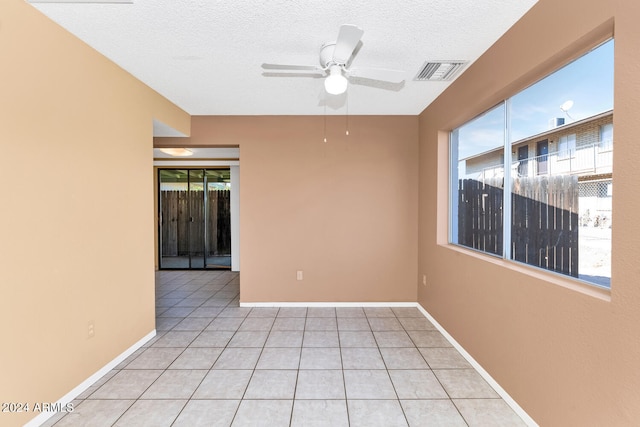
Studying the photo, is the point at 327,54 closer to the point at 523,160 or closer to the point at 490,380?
the point at 523,160

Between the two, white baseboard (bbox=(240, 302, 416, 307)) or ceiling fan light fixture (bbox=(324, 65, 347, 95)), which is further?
white baseboard (bbox=(240, 302, 416, 307))

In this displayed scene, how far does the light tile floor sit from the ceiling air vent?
101 inches

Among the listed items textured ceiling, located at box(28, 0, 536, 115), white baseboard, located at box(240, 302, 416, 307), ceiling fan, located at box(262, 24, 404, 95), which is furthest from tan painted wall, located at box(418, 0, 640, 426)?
white baseboard, located at box(240, 302, 416, 307)

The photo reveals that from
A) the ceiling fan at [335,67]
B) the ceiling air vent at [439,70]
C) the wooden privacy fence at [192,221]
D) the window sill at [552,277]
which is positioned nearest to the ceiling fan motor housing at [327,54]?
the ceiling fan at [335,67]

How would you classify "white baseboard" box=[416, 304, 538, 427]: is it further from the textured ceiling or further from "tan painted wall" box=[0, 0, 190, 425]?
"tan painted wall" box=[0, 0, 190, 425]

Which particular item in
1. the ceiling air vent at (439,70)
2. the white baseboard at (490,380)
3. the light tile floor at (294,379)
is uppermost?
the ceiling air vent at (439,70)

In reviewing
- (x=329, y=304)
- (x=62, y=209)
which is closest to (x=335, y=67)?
(x=62, y=209)

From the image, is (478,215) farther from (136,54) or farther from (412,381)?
(136,54)

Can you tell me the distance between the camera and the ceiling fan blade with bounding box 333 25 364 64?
149cm

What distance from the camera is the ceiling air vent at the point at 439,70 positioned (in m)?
2.36

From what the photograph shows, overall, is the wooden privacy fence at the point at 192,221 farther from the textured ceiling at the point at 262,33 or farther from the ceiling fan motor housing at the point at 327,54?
the ceiling fan motor housing at the point at 327,54

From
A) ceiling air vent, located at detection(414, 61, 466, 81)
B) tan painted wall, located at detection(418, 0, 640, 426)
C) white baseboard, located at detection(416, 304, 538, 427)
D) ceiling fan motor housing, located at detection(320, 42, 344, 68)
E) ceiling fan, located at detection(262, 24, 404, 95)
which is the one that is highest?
ceiling air vent, located at detection(414, 61, 466, 81)

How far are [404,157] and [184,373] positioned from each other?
3368 mm

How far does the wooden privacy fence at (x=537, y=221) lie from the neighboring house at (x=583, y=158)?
0.18 feet
